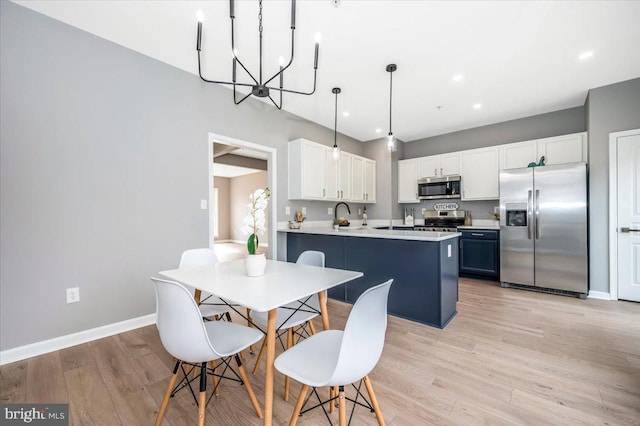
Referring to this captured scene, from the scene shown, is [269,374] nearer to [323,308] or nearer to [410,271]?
[323,308]

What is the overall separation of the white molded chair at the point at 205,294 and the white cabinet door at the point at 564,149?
4.76 metres

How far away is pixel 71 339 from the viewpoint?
2250 millimetres

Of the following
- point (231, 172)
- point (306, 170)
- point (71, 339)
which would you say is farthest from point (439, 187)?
point (231, 172)

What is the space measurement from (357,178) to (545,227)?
2889 millimetres

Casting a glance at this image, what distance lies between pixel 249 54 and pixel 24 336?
3.04 m

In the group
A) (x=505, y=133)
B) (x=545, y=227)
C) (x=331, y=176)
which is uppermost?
(x=505, y=133)

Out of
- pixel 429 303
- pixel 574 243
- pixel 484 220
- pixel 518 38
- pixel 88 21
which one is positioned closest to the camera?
pixel 88 21

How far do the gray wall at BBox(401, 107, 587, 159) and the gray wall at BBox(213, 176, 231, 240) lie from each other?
7.25 m

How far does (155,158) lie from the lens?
2.74 meters

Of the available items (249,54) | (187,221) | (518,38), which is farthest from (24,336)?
(518,38)

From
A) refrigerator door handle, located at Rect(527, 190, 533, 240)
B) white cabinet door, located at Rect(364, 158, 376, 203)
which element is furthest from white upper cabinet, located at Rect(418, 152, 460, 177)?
refrigerator door handle, located at Rect(527, 190, 533, 240)

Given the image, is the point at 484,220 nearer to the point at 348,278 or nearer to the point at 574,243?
the point at 574,243
